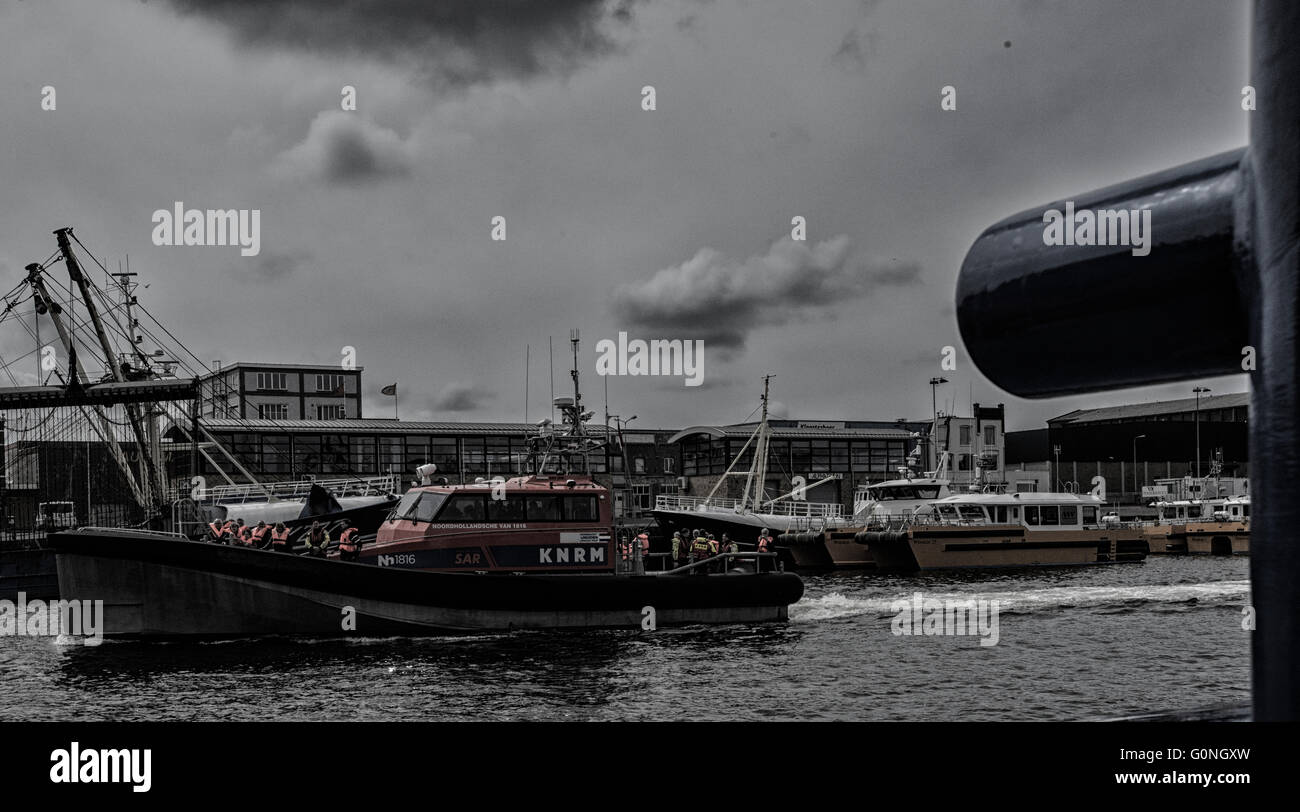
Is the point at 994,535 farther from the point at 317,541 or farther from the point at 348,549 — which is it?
the point at 348,549

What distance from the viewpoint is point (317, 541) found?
25.9m

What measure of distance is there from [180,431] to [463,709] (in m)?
34.0

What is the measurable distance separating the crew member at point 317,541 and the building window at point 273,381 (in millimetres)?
55517

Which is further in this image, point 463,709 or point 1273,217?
point 463,709

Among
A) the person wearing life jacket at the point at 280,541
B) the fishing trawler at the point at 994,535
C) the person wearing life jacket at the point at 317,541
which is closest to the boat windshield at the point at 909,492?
the fishing trawler at the point at 994,535

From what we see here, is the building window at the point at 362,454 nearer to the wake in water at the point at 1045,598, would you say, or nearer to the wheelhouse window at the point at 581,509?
the wake in water at the point at 1045,598

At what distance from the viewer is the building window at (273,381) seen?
258ft

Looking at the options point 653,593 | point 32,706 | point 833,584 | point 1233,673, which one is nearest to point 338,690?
point 32,706

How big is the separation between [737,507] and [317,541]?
3119 centimetres

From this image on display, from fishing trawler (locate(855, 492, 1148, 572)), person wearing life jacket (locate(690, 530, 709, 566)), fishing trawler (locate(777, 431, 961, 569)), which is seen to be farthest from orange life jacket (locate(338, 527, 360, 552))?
fishing trawler (locate(777, 431, 961, 569))

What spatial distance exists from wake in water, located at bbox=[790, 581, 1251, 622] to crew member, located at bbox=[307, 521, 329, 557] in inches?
459

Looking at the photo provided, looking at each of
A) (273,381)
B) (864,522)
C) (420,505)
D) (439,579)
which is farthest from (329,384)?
(439,579)

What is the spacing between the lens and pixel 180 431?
4491 centimetres
